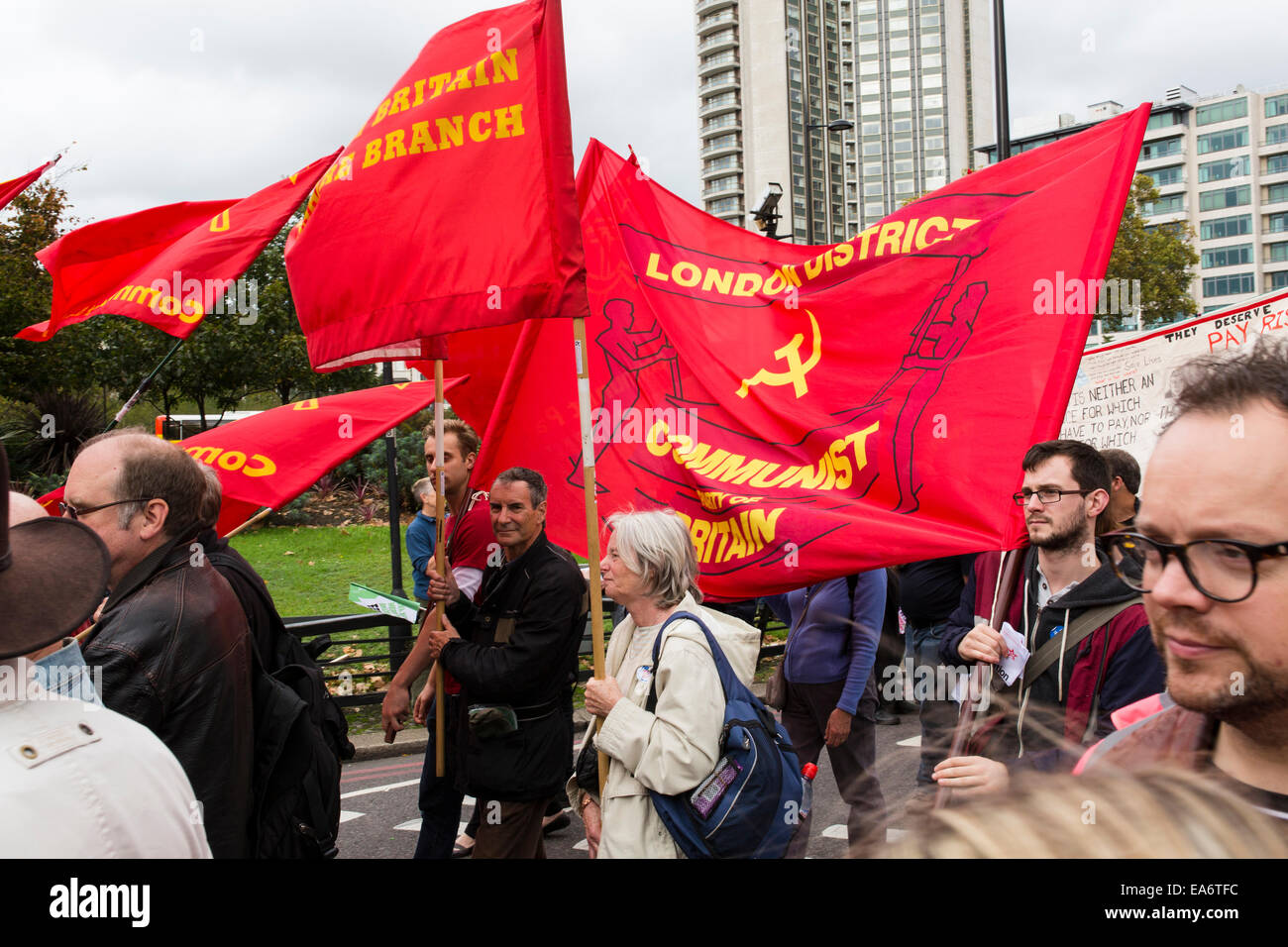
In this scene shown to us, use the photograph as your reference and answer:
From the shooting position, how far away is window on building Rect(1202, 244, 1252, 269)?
92.3 m

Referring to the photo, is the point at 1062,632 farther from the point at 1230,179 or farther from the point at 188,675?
the point at 1230,179

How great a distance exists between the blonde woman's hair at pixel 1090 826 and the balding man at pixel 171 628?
225 centimetres

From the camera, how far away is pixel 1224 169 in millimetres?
93375

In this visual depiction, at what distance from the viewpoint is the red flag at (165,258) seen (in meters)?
5.55

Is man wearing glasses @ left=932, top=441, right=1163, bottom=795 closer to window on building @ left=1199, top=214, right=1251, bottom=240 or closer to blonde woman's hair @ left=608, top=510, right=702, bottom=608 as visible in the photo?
blonde woman's hair @ left=608, top=510, right=702, bottom=608

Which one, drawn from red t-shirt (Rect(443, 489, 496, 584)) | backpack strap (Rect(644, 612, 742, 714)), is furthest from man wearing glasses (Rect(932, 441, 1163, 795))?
red t-shirt (Rect(443, 489, 496, 584))

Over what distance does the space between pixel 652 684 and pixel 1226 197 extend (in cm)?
10855

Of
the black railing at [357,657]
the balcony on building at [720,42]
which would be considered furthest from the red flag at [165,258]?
the balcony on building at [720,42]

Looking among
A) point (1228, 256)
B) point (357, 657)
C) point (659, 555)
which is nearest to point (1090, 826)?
point (659, 555)

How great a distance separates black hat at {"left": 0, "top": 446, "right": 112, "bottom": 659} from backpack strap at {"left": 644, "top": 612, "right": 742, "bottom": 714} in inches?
67.8

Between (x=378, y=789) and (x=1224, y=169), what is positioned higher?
(x=1224, y=169)

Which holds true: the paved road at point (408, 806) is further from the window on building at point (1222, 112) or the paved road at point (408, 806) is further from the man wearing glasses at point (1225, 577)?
the window on building at point (1222, 112)

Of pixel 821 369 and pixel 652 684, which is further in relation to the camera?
pixel 821 369
